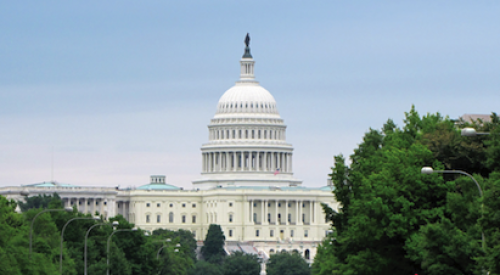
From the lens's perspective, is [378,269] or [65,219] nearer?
[378,269]

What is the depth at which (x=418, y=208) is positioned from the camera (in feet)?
300

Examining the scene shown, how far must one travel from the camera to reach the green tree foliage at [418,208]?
7950cm

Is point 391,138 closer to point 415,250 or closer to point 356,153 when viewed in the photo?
point 356,153

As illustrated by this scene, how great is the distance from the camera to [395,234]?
3605 inches

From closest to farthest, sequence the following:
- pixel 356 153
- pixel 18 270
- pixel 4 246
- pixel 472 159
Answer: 1. pixel 18 270
2. pixel 4 246
3. pixel 472 159
4. pixel 356 153

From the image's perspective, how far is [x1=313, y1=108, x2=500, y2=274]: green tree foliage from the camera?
79.5 metres

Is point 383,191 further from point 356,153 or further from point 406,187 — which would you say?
point 356,153

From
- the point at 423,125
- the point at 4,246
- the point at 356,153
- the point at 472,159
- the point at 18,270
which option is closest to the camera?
the point at 18,270

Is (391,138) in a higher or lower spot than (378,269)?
higher

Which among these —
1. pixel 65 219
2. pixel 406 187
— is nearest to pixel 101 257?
pixel 65 219

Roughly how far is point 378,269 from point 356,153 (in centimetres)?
2406

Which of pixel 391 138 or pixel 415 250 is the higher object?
pixel 391 138

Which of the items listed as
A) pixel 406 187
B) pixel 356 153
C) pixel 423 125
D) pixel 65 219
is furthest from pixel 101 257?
pixel 406 187

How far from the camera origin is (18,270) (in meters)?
76.4
